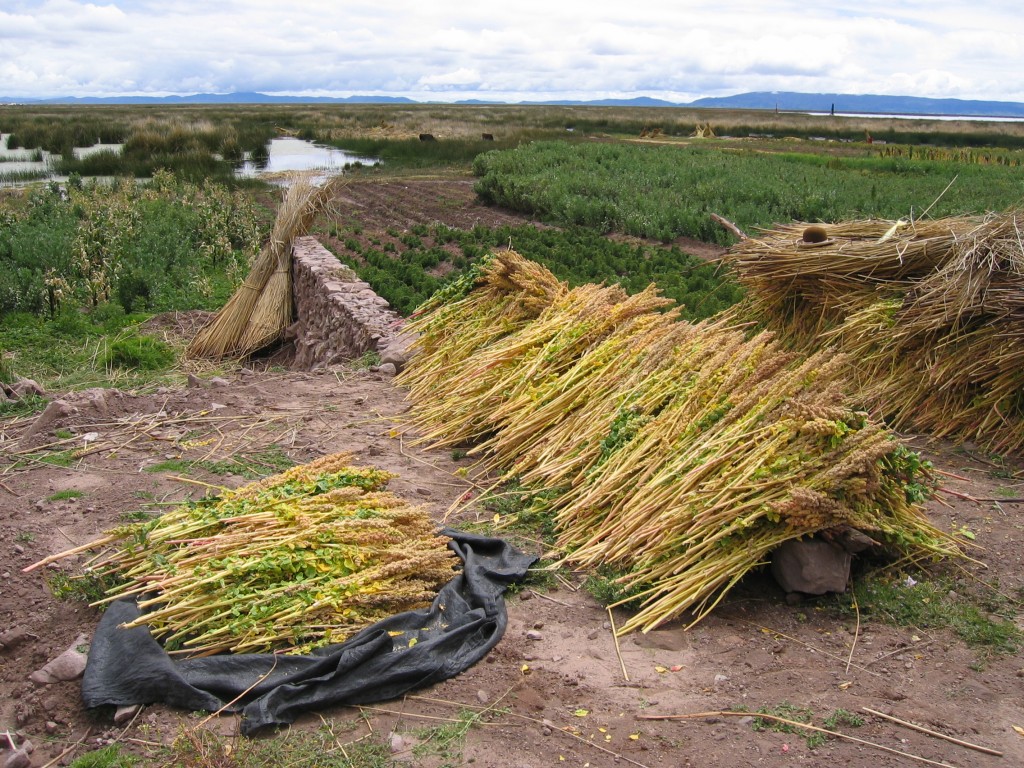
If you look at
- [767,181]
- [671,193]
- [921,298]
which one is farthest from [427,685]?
[767,181]

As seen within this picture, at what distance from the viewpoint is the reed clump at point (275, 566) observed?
3234 mm

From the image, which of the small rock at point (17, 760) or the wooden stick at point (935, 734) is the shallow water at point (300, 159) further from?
the wooden stick at point (935, 734)

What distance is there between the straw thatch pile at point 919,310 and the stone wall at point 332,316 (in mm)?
3424

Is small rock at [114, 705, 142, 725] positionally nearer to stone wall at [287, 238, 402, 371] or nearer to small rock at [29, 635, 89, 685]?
small rock at [29, 635, 89, 685]

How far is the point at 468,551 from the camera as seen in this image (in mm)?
3945

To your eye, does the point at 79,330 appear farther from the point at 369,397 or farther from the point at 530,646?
the point at 530,646

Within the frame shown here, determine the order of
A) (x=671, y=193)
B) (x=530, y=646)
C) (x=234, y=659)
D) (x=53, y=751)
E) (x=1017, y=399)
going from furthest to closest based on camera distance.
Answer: (x=671, y=193)
(x=1017, y=399)
(x=530, y=646)
(x=234, y=659)
(x=53, y=751)

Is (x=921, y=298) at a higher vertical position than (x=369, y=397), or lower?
higher

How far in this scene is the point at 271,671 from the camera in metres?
3.10

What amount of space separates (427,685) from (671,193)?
15530 millimetres

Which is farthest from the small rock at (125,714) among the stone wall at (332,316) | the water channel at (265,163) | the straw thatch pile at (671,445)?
the water channel at (265,163)

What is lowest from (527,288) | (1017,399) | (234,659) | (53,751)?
(53,751)

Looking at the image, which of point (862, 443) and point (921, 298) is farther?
point (921, 298)

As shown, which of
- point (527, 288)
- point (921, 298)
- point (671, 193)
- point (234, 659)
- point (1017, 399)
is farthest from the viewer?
point (671, 193)
